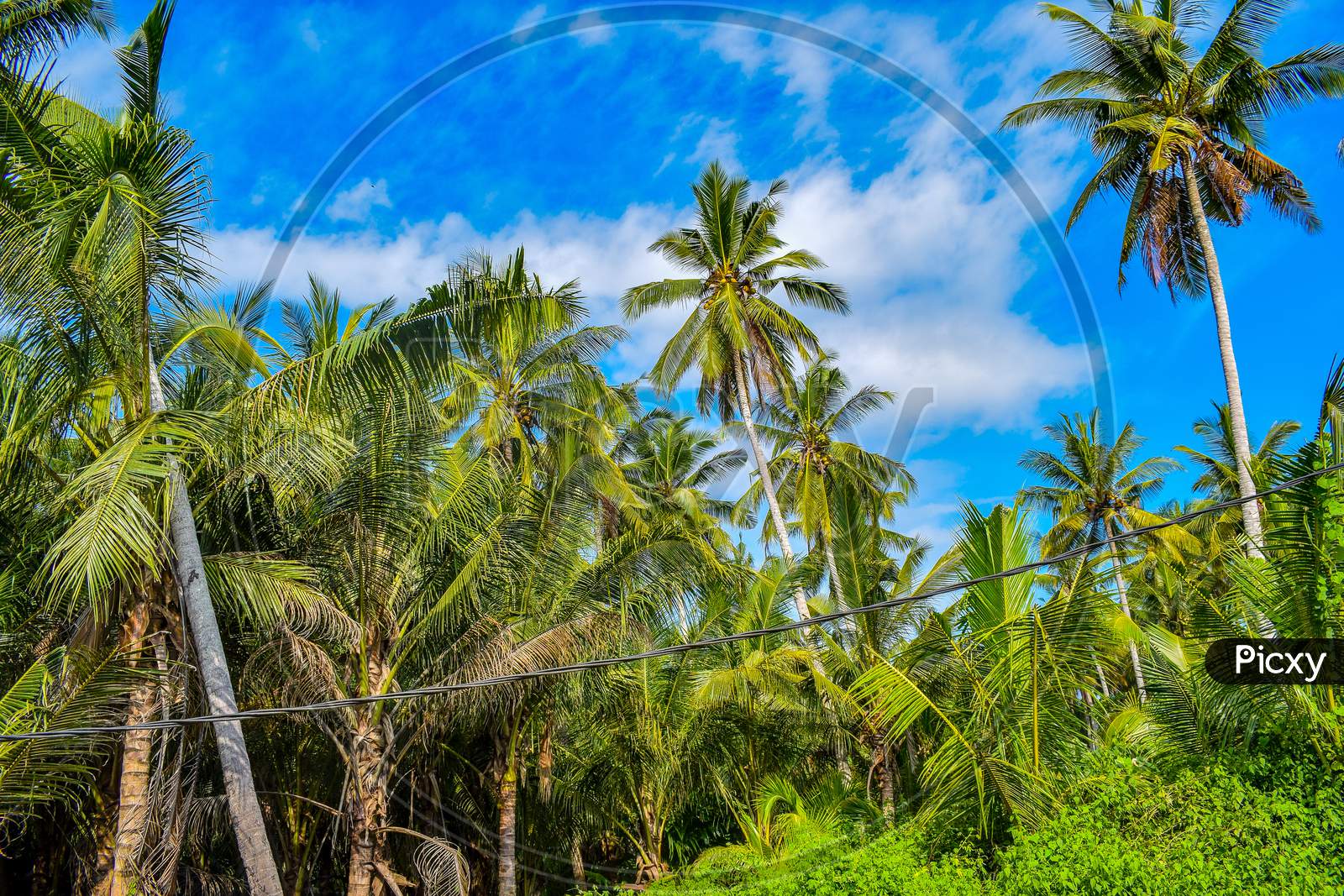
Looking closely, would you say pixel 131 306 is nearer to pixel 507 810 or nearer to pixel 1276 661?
pixel 507 810

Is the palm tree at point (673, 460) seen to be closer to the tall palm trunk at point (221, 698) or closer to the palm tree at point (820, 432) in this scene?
the palm tree at point (820, 432)

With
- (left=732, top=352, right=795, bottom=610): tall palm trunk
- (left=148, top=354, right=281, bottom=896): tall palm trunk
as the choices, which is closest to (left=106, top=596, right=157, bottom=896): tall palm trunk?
(left=148, top=354, right=281, bottom=896): tall palm trunk

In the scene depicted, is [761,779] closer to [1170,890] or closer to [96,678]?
[1170,890]

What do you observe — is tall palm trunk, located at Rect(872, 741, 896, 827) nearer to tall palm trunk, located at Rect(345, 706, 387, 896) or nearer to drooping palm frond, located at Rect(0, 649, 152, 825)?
tall palm trunk, located at Rect(345, 706, 387, 896)

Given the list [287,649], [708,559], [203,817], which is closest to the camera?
[287,649]

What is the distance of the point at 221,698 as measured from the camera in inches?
293

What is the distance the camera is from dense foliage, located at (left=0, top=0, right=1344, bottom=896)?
7.52 m

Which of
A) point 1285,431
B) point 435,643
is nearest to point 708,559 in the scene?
point 435,643

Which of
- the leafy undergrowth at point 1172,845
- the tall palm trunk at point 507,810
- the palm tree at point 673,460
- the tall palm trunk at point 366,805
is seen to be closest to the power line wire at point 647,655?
the tall palm trunk at point 366,805

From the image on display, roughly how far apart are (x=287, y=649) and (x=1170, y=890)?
8653 millimetres

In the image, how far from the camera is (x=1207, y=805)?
7.88 m

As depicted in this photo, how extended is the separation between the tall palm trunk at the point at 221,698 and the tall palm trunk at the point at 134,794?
0.90 meters

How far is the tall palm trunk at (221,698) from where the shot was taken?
7293 mm

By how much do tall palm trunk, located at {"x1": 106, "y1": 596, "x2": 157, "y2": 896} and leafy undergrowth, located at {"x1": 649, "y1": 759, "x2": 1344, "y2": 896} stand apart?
7014 mm
